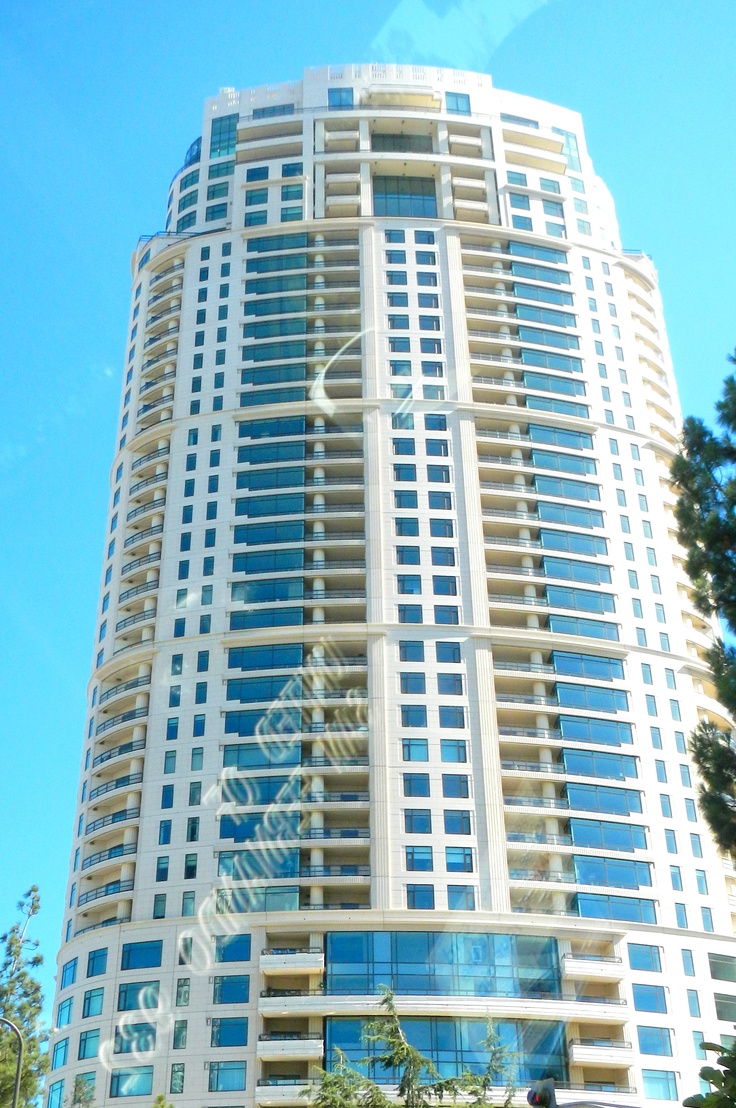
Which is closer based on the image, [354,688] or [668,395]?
[354,688]

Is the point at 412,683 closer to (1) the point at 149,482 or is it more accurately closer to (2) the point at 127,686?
(2) the point at 127,686

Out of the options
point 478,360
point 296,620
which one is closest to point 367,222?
point 478,360

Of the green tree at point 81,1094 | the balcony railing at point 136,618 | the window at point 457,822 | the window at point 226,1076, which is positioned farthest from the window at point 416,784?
the green tree at point 81,1094

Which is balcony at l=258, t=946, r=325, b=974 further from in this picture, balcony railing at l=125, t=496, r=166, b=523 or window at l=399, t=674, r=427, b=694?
balcony railing at l=125, t=496, r=166, b=523

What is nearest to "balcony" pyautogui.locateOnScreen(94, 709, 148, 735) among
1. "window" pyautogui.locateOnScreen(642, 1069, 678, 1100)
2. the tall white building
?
the tall white building

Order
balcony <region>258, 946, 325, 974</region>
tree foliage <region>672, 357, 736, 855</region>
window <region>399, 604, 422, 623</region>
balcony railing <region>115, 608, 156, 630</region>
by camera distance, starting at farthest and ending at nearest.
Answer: balcony railing <region>115, 608, 156, 630</region>, window <region>399, 604, 422, 623</region>, balcony <region>258, 946, 325, 974</region>, tree foliage <region>672, 357, 736, 855</region>

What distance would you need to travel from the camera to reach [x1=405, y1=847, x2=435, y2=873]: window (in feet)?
221

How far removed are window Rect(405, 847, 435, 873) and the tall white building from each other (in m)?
0.18

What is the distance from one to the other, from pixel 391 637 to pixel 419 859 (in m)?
13.5

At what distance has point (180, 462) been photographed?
83.9 metres

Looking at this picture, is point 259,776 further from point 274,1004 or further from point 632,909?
point 632,909

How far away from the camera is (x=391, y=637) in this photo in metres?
74.6

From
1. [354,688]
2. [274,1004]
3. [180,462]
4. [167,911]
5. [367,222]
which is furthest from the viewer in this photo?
[367,222]

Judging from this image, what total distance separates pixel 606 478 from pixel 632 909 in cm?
A: 2913
